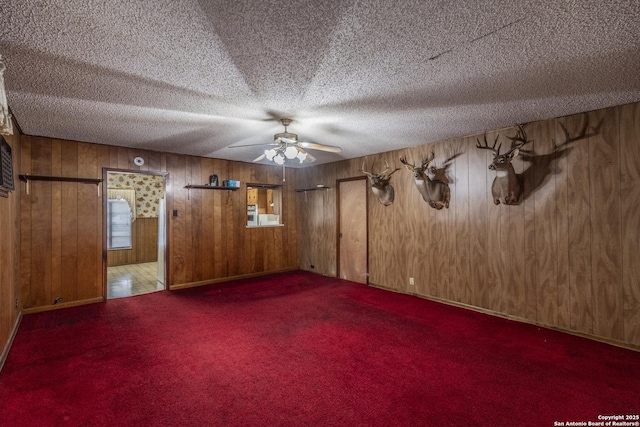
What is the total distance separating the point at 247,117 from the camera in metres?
3.48

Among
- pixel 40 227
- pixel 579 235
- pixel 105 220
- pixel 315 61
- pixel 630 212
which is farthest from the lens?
pixel 105 220

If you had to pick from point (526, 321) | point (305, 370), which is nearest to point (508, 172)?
point (526, 321)

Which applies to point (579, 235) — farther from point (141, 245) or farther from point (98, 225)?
point (141, 245)

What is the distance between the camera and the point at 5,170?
2.84 m

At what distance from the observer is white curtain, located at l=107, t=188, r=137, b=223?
27.6 feet

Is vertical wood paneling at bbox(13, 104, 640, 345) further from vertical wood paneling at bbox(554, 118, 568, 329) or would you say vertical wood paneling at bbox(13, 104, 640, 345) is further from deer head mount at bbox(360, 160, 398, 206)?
deer head mount at bbox(360, 160, 398, 206)

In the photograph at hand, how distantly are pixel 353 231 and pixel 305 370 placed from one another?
3.61 m

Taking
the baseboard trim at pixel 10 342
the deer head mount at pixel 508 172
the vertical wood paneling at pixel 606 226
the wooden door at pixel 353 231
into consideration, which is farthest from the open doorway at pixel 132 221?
the vertical wood paneling at pixel 606 226

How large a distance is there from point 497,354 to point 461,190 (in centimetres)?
228

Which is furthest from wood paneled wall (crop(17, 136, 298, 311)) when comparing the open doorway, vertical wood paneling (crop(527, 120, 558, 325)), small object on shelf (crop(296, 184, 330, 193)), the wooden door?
vertical wood paneling (crop(527, 120, 558, 325))

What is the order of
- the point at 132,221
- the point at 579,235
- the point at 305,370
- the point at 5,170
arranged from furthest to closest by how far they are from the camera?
the point at 132,221 → the point at 579,235 → the point at 5,170 → the point at 305,370

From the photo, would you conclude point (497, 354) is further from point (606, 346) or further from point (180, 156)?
point (180, 156)

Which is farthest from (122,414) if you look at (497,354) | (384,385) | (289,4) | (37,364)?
(497,354)

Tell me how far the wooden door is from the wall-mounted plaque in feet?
15.8
